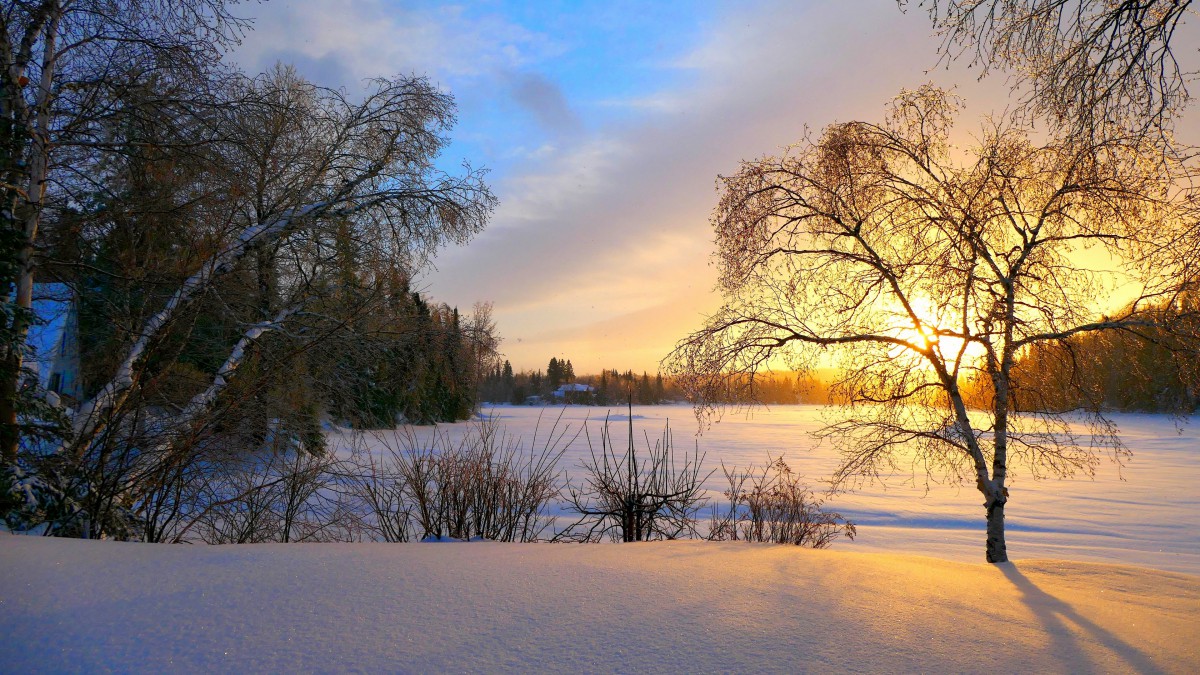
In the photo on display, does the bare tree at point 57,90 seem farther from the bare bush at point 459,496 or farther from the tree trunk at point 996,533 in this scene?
the tree trunk at point 996,533

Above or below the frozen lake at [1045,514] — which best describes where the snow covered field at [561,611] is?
above

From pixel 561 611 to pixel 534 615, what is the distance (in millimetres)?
124

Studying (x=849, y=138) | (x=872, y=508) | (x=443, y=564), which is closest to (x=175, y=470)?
(x=443, y=564)

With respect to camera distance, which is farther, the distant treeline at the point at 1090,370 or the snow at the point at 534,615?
the distant treeline at the point at 1090,370

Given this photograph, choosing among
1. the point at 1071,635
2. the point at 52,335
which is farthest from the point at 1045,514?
the point at 52,335

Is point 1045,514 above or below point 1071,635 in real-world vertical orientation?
below

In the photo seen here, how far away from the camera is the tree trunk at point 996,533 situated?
662 centimetres

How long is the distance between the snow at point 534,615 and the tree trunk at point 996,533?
276 cm

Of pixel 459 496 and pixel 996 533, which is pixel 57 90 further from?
pixel 996 533

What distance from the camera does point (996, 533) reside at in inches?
261

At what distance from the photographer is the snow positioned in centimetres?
226

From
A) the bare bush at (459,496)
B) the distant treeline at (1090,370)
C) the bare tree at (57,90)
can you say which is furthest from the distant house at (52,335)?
the distant treeline at (1090,370)

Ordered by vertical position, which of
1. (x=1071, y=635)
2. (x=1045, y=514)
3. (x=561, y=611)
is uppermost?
(x=561, y=611)

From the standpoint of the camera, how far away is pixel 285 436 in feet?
24.0
